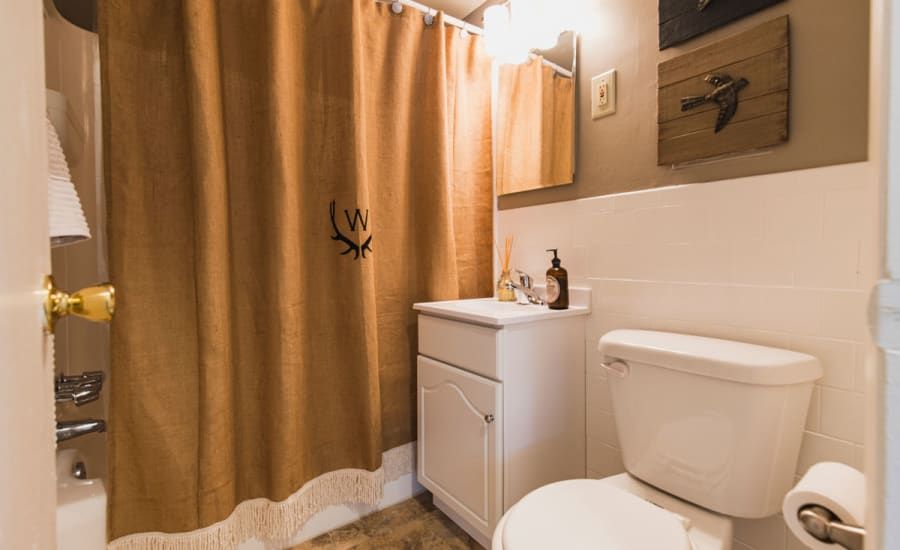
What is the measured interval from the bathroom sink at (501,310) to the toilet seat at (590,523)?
46 centimetres

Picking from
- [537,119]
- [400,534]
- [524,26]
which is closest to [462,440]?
[400,534]

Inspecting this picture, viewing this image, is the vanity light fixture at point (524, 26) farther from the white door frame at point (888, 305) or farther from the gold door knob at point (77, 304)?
the gold door knob at point (77, 304)

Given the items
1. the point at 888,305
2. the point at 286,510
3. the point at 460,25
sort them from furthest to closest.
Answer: the point at 460,25
the point at 286,510
the point at 888,305

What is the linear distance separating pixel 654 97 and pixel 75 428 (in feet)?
5.57

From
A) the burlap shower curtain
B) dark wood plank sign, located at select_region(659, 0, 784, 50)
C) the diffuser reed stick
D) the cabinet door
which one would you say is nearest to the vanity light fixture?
the burlap shower curtain

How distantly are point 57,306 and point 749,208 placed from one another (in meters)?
1.31

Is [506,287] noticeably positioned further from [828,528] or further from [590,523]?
[828,528]

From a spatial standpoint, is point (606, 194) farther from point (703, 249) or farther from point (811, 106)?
point (811, 106)

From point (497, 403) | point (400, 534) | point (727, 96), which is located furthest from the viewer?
point (400, 534)

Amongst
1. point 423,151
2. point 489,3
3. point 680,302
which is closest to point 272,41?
point 423,151

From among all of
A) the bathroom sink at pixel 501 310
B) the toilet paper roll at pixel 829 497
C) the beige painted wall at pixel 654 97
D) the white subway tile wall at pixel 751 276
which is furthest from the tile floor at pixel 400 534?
the beige painted wall at pixel 654 97

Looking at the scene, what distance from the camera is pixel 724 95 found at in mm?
1026

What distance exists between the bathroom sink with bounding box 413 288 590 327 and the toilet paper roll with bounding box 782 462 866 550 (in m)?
0.76

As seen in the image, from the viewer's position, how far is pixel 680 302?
1130 millimetres
